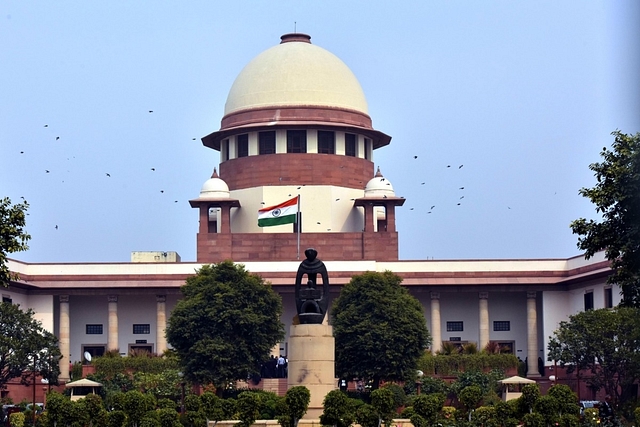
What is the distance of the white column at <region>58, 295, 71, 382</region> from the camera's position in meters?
69.1

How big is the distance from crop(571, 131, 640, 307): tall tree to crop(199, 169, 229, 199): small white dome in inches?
1343

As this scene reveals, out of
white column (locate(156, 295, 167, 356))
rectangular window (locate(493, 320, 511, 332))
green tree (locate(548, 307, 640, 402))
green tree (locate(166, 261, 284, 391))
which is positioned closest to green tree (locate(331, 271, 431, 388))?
green tree (locate(166, 261, 284, 391))

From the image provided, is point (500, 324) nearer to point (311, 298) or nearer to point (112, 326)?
point (112, 326)

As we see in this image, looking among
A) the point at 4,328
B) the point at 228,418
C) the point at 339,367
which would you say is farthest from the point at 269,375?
the point at 228,418

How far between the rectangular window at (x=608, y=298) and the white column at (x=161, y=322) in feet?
65.8

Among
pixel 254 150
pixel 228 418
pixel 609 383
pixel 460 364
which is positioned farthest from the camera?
pixel 254 150

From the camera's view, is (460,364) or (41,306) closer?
(460,364)

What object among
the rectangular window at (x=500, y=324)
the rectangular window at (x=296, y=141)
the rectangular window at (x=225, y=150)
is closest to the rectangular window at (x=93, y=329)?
the rectangular window at (x=225, y=150)

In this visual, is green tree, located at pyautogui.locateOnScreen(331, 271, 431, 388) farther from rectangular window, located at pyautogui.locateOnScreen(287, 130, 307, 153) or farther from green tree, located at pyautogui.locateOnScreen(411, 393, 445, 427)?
green tree, located at pyautogui.locateOnScreen(411, 393, 445, 427)

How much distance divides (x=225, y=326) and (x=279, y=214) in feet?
43.2

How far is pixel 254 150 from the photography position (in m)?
74.6

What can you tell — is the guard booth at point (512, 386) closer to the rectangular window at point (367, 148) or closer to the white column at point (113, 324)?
the white column at point (113, 324)

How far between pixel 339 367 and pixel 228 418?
17.2 meters

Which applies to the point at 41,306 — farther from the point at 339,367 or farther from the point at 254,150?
the point at 339,367
